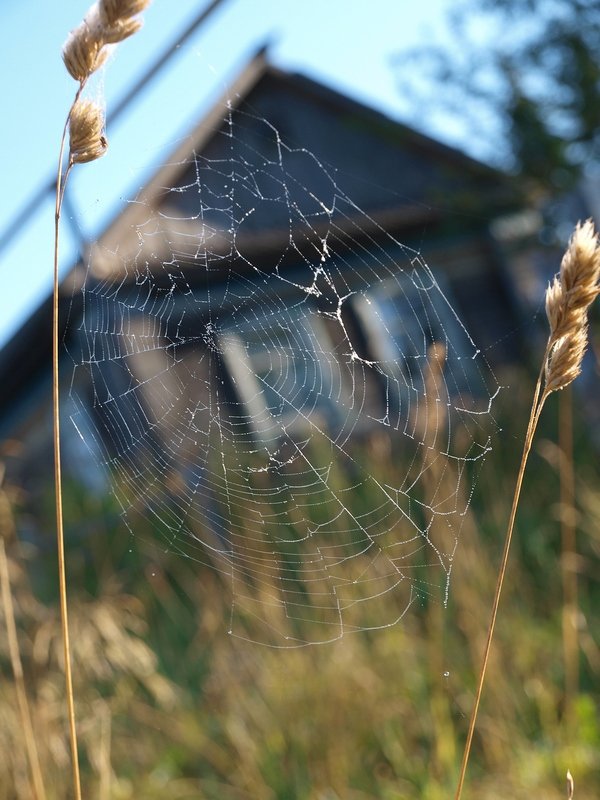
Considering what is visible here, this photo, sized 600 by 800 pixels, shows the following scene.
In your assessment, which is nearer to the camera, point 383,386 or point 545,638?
point 545,638

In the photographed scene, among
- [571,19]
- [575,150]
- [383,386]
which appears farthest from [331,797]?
[383,386]

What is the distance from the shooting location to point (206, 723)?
3908mm

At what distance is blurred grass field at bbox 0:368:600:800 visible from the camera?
325cm

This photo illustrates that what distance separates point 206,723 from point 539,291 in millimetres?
12155

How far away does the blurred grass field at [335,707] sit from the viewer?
10.7 feet

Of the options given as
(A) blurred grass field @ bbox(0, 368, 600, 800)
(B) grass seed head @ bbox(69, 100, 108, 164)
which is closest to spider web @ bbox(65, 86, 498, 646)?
(A) blurred grass field @ bbox(0, 368, 600, 800)

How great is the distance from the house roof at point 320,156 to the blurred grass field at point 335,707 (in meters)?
4.52

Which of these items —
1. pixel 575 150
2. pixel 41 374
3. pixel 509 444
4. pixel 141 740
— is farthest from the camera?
pixel 41 374

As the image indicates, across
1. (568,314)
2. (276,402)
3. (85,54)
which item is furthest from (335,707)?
(276,402)

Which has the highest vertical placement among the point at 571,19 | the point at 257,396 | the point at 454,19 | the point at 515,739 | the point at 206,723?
the point at 454,19

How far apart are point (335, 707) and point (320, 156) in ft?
43.8

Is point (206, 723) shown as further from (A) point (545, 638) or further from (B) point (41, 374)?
(B) point (41, 374)

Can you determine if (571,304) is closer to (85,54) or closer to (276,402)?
(85,54)

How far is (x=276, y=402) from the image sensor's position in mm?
13016
